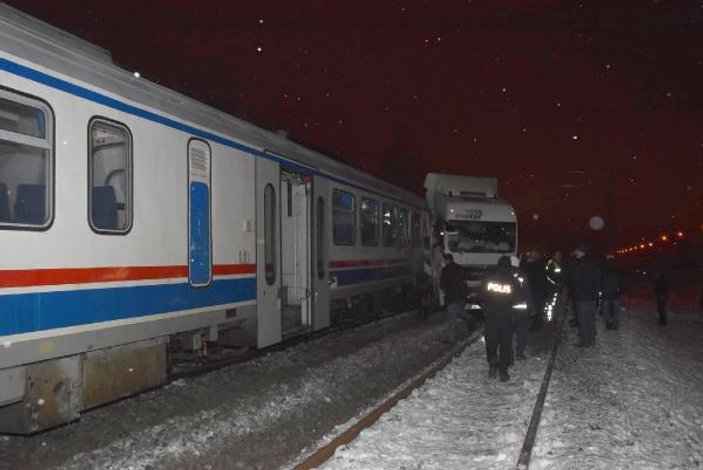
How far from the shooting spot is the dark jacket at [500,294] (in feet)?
35.2

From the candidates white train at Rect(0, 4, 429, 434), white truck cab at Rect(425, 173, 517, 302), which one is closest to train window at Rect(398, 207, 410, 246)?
white truck cab at Rect(425, 173, 517, 302)

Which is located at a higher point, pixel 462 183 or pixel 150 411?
pixel 462 183

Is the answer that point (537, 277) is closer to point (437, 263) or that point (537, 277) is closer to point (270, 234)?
point (437, 263)

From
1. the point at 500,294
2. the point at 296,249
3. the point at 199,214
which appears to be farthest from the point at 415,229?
the point at 199,214

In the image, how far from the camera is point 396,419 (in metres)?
7.87

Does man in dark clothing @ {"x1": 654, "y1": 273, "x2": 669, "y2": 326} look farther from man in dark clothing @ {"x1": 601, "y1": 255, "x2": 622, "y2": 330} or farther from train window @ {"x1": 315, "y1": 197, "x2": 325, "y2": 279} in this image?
train window @ {"x1": 315, "y1": 197, "x2": 325, "y2": 279}

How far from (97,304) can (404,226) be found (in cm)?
1378

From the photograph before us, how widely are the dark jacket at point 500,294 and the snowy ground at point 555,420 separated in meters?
0.93

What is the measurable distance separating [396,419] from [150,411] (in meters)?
2.78

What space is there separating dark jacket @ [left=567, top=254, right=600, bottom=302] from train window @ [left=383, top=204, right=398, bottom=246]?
4.85 m

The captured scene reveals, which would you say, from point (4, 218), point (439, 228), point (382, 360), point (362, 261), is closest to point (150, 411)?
point (4, 218)

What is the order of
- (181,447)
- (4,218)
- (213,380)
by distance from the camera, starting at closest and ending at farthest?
(4,218) < (181,447) < (213,380)

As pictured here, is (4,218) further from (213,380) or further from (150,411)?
(213,380)

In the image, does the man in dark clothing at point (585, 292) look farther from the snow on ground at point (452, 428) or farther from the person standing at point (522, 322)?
the snow on ground at point (452, 428)
